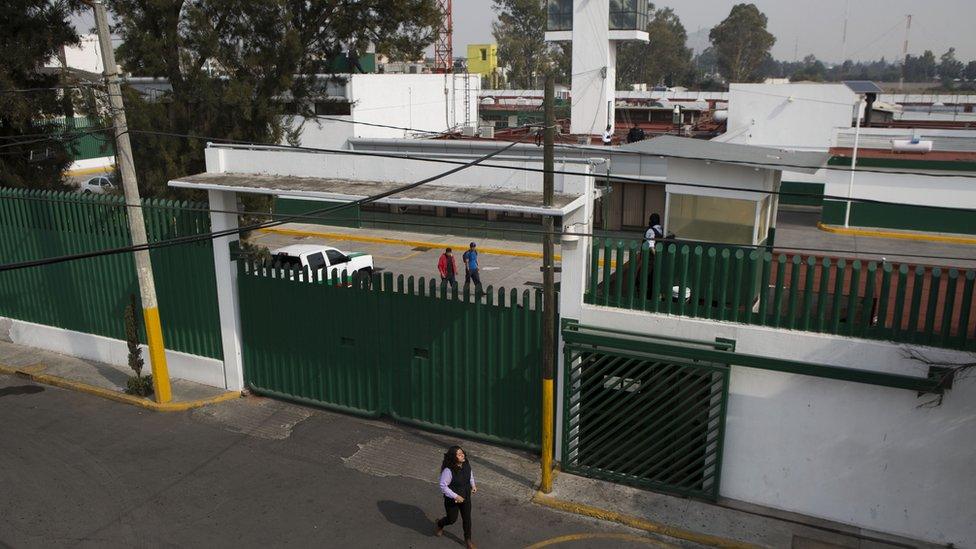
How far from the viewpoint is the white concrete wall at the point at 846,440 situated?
24.7 feet

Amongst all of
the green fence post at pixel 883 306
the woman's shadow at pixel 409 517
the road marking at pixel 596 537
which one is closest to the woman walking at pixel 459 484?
the woman's shadow at pixel 409 517

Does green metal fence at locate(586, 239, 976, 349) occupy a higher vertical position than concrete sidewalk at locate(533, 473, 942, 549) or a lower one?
higher

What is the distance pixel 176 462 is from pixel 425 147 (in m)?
18.5

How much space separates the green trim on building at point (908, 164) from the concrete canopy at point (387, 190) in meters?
20.2

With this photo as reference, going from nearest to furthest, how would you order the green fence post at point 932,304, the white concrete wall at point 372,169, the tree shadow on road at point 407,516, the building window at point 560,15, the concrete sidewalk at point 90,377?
the green fence post at point 932,304 < the tree shadow on road at point 407,516 < the white concrete wall at point 372,169 < the concrete sidewalk at point 90,377 < the building window at point 560,15

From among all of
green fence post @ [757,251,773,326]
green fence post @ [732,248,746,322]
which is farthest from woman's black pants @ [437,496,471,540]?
green fence post @ [757,251,773,326]

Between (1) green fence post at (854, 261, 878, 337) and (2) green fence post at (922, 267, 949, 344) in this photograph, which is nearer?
(2) green fence post at (922, 267, 949, 344)

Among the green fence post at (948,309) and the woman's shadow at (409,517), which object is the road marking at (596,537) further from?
the green fence post at (948,309)

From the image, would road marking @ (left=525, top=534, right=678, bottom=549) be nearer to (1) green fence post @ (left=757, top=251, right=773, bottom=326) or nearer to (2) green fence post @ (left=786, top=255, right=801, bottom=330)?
(1) green fence post @ (left=757, top=251, right=773, bottom=326)

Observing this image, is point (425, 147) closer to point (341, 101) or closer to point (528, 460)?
point (341, 101)

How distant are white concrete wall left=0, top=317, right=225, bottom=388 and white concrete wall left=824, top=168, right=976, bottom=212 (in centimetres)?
2129

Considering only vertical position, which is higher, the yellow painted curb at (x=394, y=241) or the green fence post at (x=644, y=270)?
the green fence post at (x=644, y=270)

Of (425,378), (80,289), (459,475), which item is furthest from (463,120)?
(459,475)

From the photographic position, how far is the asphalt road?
26.8 ft
